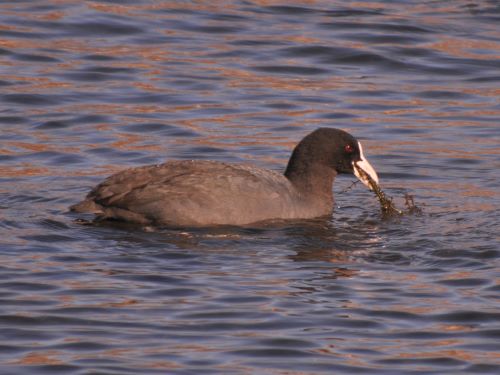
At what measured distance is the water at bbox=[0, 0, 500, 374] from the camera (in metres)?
7.48

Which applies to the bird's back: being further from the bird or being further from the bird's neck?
the bird's neck

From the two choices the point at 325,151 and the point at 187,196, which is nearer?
the point at 187,196

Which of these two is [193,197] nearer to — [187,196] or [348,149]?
[187,196]

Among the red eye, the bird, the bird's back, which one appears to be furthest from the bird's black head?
the bird's back

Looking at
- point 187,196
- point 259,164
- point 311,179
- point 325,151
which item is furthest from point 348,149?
point 187,196

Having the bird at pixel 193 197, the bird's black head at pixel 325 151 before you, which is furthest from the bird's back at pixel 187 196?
the bird's black head at pixel 325 151

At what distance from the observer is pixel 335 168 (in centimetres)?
1117

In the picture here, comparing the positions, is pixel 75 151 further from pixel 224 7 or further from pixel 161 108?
pixel 224 7

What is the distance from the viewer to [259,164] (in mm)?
12414

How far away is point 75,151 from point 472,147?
144 inches

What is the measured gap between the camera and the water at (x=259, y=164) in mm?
7480

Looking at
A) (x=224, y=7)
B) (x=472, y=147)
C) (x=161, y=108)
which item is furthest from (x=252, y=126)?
(x=224, y=7)

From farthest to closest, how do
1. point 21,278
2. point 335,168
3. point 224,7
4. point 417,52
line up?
point 224,7, point 417,52, point 335,168, point 21,278

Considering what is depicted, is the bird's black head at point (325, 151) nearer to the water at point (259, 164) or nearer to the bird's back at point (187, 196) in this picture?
the water at point (259, 164)
